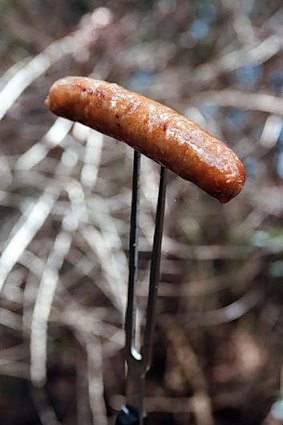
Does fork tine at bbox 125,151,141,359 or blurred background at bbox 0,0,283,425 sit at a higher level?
blurred background at bbox 0,0,283,425

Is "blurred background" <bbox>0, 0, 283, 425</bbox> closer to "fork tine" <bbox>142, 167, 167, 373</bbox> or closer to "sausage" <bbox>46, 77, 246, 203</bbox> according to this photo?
"fork tine" <bbox>142, 167, 167, 373</bbox>

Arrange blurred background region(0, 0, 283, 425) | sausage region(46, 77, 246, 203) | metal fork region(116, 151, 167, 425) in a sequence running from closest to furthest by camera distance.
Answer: sausage region(46, 77, 246, 203) → metal fork region(116, 151, 167, 425) → blurred background region(0, 0, 283, 425)

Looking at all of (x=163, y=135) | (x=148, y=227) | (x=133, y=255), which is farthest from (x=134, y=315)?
(x=148, y=227)

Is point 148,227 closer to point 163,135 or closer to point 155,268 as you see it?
point 155,268

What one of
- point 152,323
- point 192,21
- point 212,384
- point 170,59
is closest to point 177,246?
point 212,384

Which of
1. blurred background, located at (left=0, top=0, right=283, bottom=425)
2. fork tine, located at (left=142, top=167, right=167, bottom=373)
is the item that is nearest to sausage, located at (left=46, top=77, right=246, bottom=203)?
fork tine, located at (left=142, top=167, right=167, bottom=373)

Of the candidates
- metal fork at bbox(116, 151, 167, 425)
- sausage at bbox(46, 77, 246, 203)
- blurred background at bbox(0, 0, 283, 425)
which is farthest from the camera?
blurred background at bbox(0, 0, 283, 425)

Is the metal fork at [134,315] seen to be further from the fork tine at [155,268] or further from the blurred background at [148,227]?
the blurred background at [148,227]
